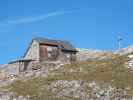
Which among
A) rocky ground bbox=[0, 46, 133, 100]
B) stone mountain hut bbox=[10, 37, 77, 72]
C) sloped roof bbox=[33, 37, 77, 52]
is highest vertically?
sloped roof bbox=[33, 37, 77, 52]

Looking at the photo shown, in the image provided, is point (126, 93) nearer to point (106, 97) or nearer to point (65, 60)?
point (106, 97)

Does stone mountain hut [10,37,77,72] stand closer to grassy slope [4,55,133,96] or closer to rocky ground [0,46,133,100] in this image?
grassy slope [4,55,133,96]

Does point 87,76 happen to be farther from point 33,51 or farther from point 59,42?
point 59,42

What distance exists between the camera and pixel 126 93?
204 ft

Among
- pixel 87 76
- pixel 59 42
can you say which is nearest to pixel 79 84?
pixel 87 76

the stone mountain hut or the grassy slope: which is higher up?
the stone mountain hut

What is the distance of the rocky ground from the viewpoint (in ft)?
208

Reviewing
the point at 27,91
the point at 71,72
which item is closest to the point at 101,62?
the point at 71,72

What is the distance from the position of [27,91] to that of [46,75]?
15.4 metres

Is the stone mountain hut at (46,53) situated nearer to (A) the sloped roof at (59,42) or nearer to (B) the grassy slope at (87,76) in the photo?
(A) the sloped roof at (59,42)

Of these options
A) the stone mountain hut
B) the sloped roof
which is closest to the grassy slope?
the stone mountain hut

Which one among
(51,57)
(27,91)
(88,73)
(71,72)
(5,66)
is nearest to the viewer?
(27,91)

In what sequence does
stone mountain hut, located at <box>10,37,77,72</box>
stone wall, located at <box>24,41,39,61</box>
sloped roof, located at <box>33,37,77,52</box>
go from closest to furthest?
1. stone mountain hut, located at <box>10,37,77,72</box>
2. stone wall, located at <box>24,41,39,61</box>
3. sloped roof, located at <box>33,37,77,52</box>

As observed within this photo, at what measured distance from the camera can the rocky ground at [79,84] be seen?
208ft
